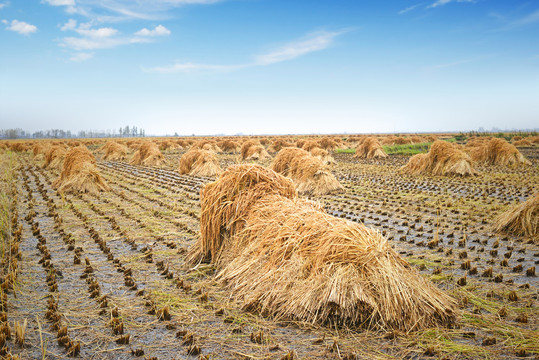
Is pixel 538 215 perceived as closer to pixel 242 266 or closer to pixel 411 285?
pixel 411 285

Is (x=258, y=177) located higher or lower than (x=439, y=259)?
higher

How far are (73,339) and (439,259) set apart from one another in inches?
181

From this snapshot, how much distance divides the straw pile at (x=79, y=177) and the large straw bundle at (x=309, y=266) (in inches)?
290

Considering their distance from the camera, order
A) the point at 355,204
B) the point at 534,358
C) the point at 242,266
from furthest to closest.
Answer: the point at 355,204 < the point at 242,266 < the point at 534,358

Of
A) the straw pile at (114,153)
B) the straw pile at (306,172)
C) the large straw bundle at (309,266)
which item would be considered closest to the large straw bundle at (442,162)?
the straw pile at (306,172)

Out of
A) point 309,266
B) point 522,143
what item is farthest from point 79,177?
point 522,143

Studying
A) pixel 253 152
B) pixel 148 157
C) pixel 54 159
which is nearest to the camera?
pixel 54 159

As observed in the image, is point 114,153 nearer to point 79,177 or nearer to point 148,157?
point 148,157

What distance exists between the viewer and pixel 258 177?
5.04m

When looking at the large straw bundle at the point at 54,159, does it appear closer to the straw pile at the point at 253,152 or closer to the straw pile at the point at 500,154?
the straw pile at the point at 253,152

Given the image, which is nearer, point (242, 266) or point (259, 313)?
point (259, 313)

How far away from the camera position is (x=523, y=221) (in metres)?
6.12

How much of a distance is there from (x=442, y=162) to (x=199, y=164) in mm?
10554

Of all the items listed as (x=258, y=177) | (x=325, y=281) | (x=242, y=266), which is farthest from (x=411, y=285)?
(x=258, y=177)
